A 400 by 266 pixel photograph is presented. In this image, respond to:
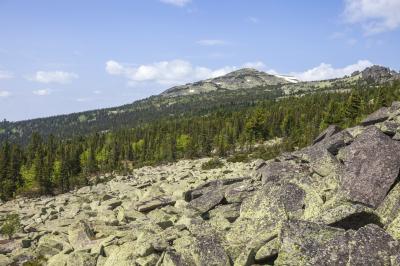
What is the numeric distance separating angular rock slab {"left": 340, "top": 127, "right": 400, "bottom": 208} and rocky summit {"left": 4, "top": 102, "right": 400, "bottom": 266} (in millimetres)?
50

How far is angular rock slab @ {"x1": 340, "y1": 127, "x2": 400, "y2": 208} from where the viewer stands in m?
19.8

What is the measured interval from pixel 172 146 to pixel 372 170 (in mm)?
117862

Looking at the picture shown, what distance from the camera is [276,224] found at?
59.2 feet

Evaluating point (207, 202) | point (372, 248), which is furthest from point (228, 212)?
point (372, 248)

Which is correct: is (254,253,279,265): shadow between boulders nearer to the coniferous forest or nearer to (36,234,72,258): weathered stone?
(36,234,72,258): weathered stone

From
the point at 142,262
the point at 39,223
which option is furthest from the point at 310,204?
the point at 39,223

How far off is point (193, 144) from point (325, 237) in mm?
117933

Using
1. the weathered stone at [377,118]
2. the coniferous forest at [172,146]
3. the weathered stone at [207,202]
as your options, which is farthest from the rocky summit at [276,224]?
the coniferous forest at [172,146]

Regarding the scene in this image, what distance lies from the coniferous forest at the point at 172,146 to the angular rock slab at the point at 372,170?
54.5 meters

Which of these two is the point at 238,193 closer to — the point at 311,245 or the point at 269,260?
the point at 269,260

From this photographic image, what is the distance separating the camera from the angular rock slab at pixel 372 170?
19817 mm

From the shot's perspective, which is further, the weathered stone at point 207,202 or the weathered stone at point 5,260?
the weathered stone at point 207,202

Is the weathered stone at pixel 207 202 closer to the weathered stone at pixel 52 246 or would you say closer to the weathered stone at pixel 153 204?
the weathered stone at pixel 153 204

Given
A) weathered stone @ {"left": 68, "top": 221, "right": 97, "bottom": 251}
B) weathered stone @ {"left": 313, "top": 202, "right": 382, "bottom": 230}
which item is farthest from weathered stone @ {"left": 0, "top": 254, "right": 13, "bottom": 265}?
weathered stone @ {"left": 313, "top": 202, "right": 382, "bottom": 230}
